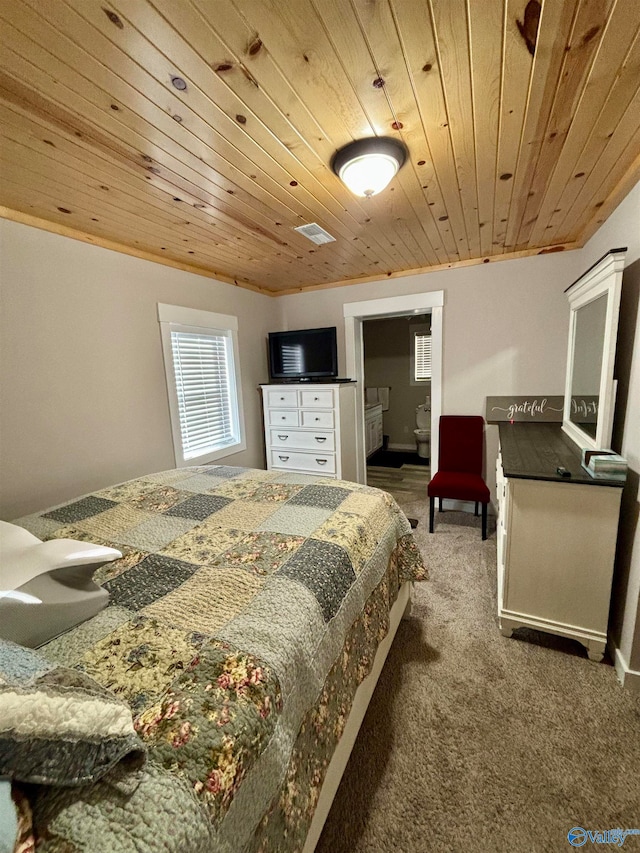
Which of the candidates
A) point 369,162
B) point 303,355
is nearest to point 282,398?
point 303,355

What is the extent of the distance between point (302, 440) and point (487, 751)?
8.28ft

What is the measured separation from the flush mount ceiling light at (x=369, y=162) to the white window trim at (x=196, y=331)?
1.68 meters

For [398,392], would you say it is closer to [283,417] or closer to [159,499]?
[283,417]

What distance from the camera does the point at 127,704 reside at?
2.26ft

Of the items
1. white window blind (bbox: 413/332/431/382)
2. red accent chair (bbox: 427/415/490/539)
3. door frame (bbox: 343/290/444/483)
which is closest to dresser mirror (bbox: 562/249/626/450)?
red accent chair (bbox: 427/415/490/539)

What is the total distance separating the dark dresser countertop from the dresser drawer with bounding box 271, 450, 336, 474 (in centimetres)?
152

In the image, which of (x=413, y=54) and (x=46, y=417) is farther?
(x=46, y=417)

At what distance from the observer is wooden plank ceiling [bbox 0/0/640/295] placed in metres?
0.93

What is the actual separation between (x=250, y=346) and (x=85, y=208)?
183cm

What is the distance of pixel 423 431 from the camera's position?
4.98m

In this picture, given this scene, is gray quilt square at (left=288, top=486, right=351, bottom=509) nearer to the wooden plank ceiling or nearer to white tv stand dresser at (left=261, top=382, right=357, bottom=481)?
white tv stand dresser at (left=261, top=382, right=357, bottom=481)

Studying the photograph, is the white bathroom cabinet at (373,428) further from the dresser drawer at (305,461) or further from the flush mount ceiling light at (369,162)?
the flush mount ceiling light at (369,162)

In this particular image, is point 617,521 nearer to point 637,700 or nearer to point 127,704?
point 637,700

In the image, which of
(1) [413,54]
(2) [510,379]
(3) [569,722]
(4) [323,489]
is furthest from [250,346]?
(3) [569,722]
